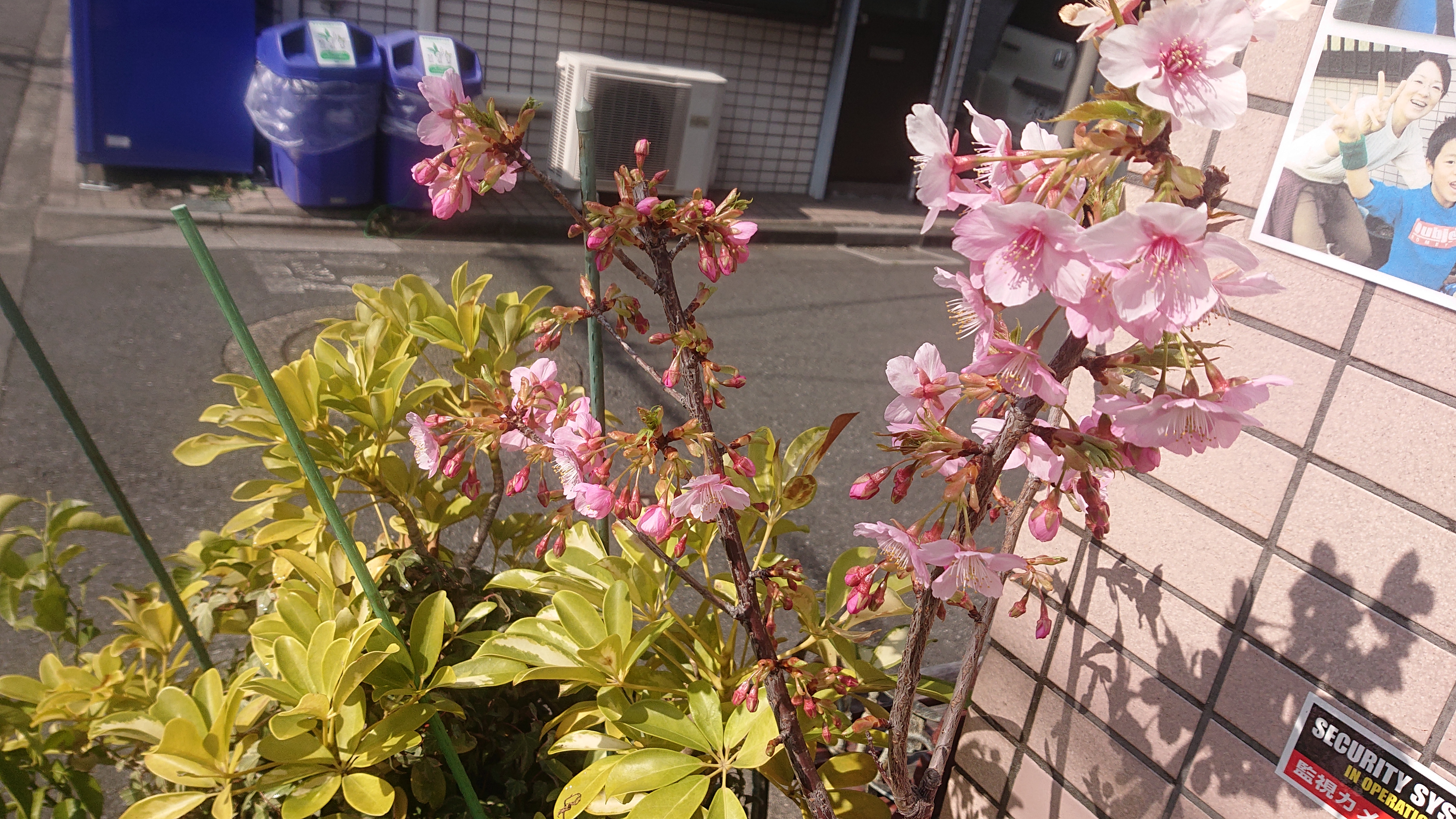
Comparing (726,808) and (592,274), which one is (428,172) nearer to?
(592,274)

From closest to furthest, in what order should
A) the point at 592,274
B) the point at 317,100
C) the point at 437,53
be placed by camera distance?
the point at 592,274
the point at 317,100
the point at 437,53

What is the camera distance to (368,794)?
115 centimetres

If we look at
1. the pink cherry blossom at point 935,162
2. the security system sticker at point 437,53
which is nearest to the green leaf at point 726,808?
the pink cherry blossom at point 935,162

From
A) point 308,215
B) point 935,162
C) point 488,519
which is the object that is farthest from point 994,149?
point 308,215

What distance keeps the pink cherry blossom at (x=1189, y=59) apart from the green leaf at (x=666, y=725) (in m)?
0.85

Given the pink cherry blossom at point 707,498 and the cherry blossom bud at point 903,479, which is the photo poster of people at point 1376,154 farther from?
the pink cherry blossom at point 707,498

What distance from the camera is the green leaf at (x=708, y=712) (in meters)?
1.23

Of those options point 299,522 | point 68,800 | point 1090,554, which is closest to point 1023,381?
point 1090,554

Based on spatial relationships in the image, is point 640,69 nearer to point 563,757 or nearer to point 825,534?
point 825,534

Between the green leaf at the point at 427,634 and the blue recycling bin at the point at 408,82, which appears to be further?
the blue recycling bin at the point at 408,82

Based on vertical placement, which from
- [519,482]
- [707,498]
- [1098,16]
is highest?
[1098,16]

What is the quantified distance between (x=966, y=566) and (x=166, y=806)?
917 mm

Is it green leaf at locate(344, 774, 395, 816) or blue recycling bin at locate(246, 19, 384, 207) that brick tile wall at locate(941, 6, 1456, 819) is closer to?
green leaf at locate(344, 774, 395, 816)

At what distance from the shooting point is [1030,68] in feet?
32.2
